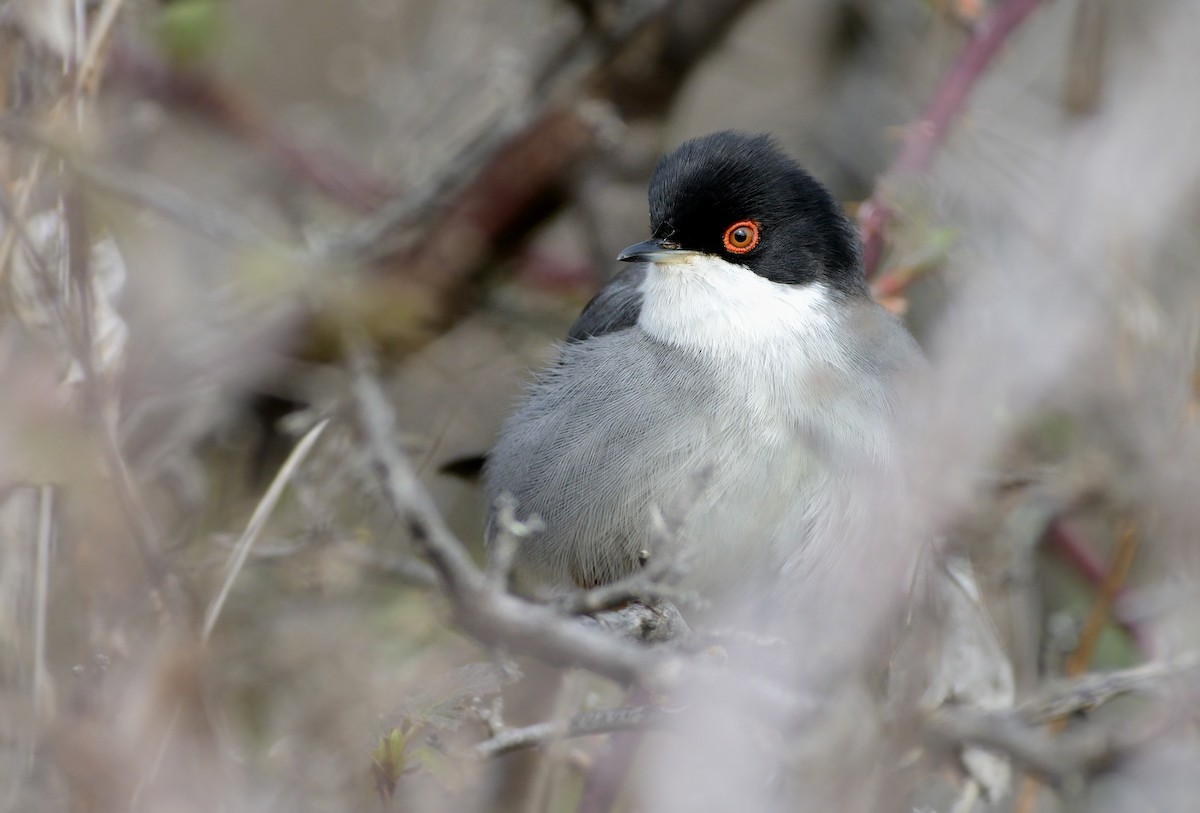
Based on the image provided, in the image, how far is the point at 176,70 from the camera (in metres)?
4.84

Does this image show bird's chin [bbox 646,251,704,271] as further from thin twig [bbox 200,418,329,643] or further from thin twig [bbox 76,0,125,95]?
thin twig [bbox 76,0,125,95]

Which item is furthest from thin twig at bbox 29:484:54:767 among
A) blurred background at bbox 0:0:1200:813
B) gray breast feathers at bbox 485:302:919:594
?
gray breast feathers at bbox 485:302:919:594

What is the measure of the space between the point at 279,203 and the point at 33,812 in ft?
10.9

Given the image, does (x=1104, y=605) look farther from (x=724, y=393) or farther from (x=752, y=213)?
(x=752, y=213)

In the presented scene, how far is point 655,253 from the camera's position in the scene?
3580mm

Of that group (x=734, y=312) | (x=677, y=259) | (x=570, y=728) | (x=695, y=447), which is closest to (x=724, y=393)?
(x=695, y=447)

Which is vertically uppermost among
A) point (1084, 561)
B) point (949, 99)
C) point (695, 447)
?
point (949, 99)

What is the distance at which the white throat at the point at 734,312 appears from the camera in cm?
349

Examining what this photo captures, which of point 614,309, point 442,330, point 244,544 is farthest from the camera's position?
point 442,330

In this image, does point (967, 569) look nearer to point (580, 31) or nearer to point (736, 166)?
Answer: point (736, 166)

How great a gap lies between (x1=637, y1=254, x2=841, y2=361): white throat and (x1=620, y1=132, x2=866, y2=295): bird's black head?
48mm

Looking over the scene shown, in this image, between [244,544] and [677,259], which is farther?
[677,259]

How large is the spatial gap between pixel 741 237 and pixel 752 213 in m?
0.07

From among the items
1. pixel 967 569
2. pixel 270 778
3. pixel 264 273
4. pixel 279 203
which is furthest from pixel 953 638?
pixel 279 203
